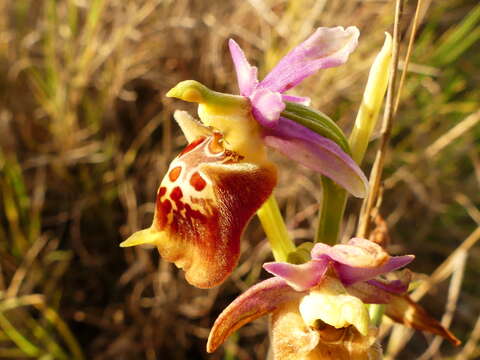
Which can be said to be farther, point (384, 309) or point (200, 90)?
point (384, 309)

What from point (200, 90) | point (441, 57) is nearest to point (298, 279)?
point (200, 90)

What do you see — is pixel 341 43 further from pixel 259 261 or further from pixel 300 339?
pixel 259 261

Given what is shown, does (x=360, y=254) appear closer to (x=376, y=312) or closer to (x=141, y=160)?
(x=376, y=312)

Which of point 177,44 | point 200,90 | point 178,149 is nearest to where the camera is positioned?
point 200,90

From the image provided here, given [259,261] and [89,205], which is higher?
[89,205]

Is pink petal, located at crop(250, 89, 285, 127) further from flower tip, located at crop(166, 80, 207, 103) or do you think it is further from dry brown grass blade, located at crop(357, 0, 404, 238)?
dry brown grass blade, located at crop(357, 0, 404, 238)

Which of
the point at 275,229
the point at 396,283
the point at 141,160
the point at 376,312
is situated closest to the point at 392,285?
the point at 396,283

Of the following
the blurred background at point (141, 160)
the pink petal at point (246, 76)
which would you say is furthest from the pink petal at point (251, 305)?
the blurred background at point (141, 160)
